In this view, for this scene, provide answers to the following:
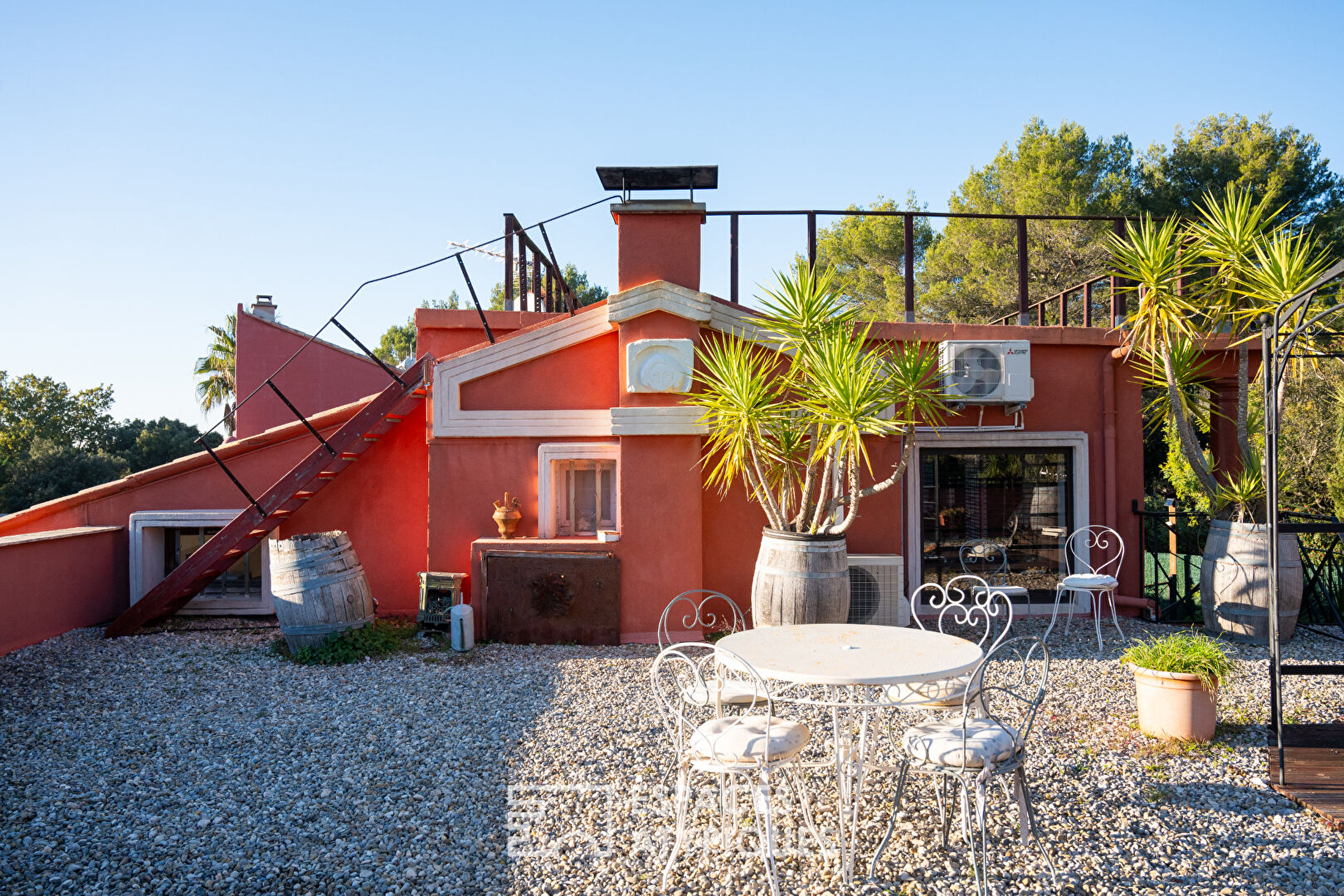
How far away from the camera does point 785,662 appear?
3.39 metres

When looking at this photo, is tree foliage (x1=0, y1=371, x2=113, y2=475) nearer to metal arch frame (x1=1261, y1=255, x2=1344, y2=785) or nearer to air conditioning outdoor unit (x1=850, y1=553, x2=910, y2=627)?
air conditioning outdoor unit (x1=850, y1=553, x2=910, y2=627)

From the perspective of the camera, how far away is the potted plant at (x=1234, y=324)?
6.66m

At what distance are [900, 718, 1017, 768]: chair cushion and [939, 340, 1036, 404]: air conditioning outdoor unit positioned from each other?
4727 mm

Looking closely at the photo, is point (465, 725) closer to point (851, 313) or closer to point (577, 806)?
point (577, 806)

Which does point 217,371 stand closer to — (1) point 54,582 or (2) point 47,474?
(2) point 47,474

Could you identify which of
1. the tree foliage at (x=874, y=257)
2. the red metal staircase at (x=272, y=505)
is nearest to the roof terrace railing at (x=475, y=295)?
the red metal staircase at (x=272, y=505)

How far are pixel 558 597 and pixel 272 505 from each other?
2.80 metres

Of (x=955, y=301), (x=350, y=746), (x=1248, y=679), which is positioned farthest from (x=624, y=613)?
(x=955, y=301)

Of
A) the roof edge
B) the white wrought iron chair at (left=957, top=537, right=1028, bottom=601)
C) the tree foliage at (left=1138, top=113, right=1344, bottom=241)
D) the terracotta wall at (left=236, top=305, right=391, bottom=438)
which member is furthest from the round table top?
the tree foliage at (left=1138, top=113, right=1344, bottom=241)

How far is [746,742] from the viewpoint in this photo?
316cm

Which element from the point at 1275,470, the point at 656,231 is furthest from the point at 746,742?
the point at 656,231

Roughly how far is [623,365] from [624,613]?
2.13m

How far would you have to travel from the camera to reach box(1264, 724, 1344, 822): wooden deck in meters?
3.58

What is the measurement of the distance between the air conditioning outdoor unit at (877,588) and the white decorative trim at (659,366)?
221cm
